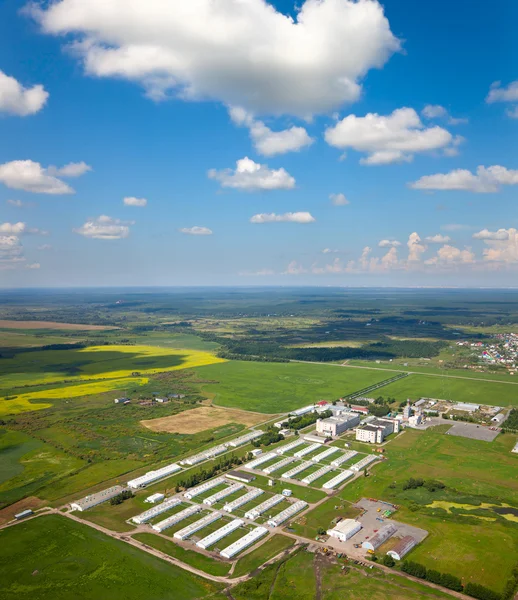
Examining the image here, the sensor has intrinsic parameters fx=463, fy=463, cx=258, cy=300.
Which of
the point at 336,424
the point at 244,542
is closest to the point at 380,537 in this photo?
the point at 244,542

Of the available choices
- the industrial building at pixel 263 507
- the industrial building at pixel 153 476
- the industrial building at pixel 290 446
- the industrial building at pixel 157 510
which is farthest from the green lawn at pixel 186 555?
the industrial building at pixel 290 446

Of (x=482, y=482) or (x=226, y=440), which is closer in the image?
(x=482, y=482)

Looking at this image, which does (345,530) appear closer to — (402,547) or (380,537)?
(380,537)

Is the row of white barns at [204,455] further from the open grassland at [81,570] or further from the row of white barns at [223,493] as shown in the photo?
the open grassland at [81,570]

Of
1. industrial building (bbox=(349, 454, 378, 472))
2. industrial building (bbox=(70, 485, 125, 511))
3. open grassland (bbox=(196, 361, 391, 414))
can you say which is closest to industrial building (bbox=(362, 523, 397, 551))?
industrial building (bbox=(349, 454, 378, 472))

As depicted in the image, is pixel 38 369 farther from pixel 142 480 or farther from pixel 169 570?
pixel 169 570

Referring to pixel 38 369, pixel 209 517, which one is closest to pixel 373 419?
pixel 209 517
